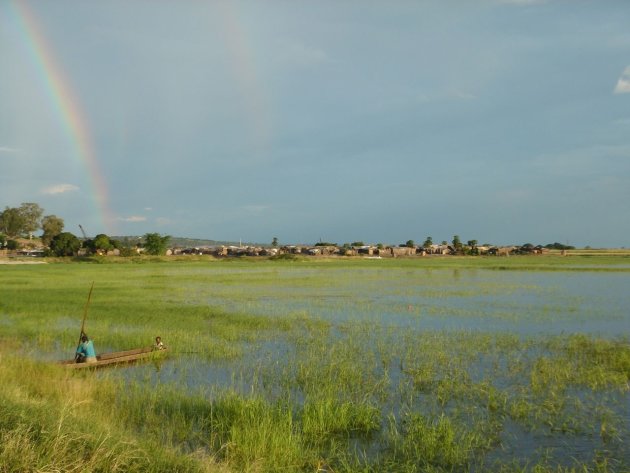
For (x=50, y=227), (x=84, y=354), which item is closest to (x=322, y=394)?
(x=84, y=354)

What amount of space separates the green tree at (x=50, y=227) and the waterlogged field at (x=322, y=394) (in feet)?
282

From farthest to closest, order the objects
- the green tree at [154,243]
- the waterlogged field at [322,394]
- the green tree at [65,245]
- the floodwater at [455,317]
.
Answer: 1. the green tree at [154,243]
2. the green tree at [65,245]
3. the floodwater at [455,317]
4. the waterlogged field at [322,394]

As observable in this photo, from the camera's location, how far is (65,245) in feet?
258

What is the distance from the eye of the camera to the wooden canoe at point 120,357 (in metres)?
11.1

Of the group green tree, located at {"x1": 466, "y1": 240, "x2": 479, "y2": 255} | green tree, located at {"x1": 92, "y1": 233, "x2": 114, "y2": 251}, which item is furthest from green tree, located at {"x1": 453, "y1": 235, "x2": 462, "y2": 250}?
green tree, located at {"x1": 92, "y1": 233, "x2": 114, "y2": 251}

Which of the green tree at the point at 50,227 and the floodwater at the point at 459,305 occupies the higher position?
the green tree at the point at 50,227

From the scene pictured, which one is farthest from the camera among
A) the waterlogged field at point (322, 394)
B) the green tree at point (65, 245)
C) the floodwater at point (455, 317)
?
the green tree at point (65, 245)

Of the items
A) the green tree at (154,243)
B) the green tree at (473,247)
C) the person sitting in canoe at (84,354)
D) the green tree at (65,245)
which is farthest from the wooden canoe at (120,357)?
the green tree at (473,247)

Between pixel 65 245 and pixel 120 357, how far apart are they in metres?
73.9

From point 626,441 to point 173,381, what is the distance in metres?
7.92

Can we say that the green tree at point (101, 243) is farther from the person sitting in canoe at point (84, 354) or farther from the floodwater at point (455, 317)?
the person sitting in canoe at point (84, 354)

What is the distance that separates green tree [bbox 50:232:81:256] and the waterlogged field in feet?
207

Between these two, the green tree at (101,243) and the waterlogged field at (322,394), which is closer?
the waterlogged field at (322,394)

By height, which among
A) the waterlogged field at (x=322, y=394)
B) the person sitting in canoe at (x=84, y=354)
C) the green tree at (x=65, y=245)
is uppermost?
the green tree at (x=65, y=245)
